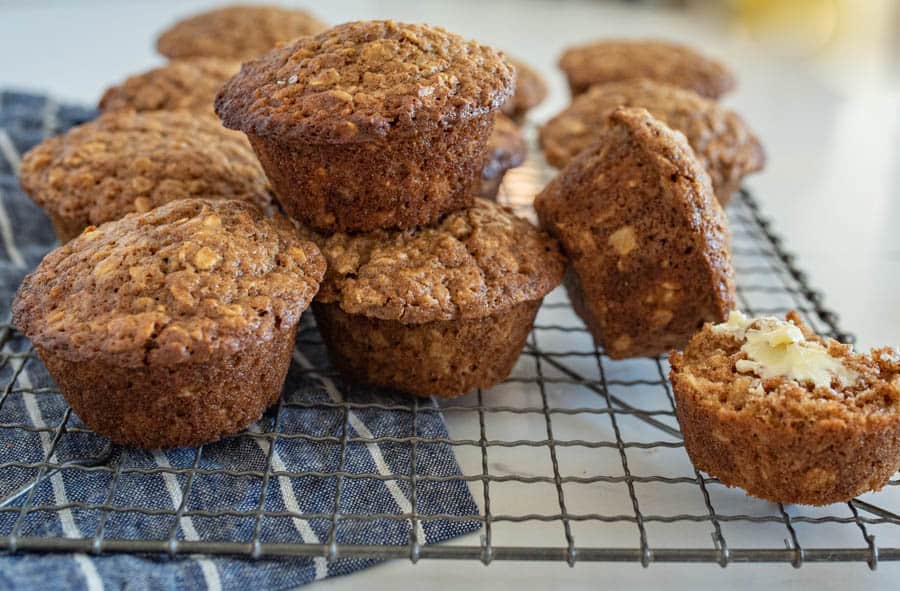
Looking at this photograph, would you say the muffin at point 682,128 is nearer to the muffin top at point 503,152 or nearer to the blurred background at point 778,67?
Result: the muffin top at point 503,152

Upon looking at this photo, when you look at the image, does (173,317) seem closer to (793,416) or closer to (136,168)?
(136,168)

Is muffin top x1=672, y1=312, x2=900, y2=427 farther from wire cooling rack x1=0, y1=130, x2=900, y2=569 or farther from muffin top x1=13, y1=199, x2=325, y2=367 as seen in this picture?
muffin top x1=13, y1=199, x2=325, y2=367

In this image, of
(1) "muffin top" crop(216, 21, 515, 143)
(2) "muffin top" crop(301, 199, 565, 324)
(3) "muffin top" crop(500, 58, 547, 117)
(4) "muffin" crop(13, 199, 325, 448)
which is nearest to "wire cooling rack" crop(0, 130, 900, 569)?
(4) "muffin" crop(13, 199, 325, 448)

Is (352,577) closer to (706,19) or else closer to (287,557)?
(287,557)

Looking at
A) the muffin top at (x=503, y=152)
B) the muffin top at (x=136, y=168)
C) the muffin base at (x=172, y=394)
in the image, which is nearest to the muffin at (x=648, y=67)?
the muffin top at (x=503, y=152)

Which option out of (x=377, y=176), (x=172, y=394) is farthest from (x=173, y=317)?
(x=377, y=176)

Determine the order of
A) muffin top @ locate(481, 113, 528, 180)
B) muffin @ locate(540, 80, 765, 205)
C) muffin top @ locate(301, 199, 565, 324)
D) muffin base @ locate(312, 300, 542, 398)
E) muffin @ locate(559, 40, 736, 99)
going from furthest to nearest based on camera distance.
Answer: muffin @ locate(559, 40, 736, 99), muffin @ locate(540, 80, 765, 205), muffin top @ locate(481, 113, 528, 180), muffin base @ locate(312, 300, 542, 398), muffin top @ locate(301, 199, 565, 324)
